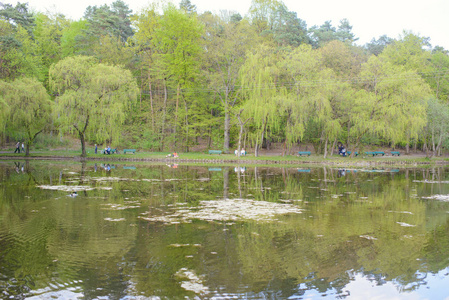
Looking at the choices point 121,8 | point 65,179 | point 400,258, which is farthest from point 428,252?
point 121,8

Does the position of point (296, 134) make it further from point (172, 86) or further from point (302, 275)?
point (302, 275)

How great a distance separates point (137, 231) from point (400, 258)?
21.7 ft

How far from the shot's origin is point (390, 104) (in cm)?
3794

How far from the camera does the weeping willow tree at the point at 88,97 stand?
116ft

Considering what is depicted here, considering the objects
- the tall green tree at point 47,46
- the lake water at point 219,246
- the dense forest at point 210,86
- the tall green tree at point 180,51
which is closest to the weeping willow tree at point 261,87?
the dense forest at point 210,86

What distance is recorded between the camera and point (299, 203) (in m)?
14.8

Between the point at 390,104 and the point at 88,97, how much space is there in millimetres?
30777

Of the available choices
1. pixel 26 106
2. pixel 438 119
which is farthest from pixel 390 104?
pixel 26 106

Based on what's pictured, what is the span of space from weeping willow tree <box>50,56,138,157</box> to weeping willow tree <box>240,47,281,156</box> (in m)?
12.5

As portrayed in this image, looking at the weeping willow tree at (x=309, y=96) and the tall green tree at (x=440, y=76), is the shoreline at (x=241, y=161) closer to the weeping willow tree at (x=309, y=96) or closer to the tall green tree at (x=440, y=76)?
the weeping willow tree at (x=309, y=96)

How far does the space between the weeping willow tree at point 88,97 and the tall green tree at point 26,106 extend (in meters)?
1.37

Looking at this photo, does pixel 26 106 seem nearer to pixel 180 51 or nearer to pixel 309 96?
pixel 180 51

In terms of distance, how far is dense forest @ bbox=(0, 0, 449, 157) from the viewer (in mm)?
36344

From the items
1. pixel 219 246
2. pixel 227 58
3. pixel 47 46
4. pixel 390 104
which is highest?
pixel 47 46
